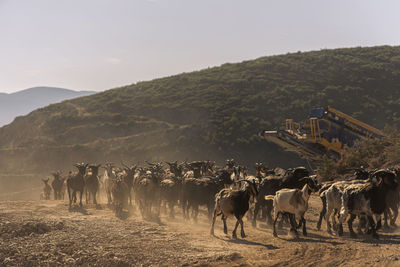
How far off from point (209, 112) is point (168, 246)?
4943cm

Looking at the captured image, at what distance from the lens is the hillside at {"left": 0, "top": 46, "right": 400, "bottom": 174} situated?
52.2 metres

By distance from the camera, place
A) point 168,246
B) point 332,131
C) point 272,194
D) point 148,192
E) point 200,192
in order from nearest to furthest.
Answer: point 168,246
point 272,194
point 200,192
point 148,192
point 332,131

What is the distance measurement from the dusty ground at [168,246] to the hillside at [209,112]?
34.0 metres

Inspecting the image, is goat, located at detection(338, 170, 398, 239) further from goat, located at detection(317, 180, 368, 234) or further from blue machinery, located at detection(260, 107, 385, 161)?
blue machinery, located at detection(260, 107, 385, 161)

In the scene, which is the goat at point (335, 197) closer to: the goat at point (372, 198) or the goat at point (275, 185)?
the goat at point (372, 198)

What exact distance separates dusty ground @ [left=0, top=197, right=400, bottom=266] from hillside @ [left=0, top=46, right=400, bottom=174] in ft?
111

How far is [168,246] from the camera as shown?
12328mm

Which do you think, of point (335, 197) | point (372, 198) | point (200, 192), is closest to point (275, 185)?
point (335, 197)

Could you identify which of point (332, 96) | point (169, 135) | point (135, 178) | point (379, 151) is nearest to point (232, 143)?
point (169, 135)

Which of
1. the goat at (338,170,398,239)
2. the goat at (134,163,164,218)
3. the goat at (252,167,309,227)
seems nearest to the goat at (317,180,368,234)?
the goat at (338,170,398,239)

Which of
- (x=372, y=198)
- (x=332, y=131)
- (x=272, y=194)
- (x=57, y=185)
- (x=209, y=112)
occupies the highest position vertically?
(x=209, y=112)

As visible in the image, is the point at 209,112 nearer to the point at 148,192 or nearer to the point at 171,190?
the point at 171,190

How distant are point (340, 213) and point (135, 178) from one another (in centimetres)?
1211

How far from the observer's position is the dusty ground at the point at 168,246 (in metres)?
10.8
